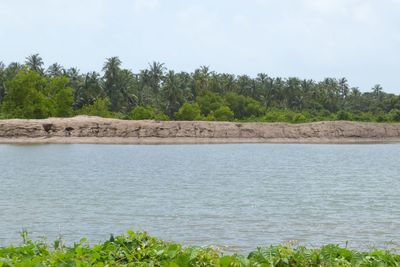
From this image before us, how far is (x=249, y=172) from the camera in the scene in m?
37.5

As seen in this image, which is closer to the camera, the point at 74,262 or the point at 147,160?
the point at 74,262

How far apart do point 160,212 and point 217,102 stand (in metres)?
88.0

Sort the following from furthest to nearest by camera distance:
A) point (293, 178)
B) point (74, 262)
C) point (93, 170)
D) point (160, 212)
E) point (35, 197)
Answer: point (93, 170) < point (293, 178) < point (35, 197) < point (160, 212) < point (74, 262)

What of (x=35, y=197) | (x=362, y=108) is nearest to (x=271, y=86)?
(x=362, y=108)

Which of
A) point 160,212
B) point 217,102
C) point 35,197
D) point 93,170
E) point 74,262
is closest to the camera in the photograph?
point 74,262

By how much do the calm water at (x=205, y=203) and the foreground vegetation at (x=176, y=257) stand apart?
5689 mm

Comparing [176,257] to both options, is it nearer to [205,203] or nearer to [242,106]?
[205,203]

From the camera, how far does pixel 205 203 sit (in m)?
21.8

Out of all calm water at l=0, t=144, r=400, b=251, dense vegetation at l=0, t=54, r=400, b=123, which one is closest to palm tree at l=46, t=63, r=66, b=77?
dense vegetation at l=0, t=54, r=400, b=123

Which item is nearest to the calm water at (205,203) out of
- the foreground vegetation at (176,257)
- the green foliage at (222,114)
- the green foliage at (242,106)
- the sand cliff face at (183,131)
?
the foreground vegetation at (176,257)

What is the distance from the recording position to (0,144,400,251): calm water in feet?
50.4

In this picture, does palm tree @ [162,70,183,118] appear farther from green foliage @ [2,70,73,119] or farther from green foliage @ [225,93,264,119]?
green foliage @ [2,70,73,119]

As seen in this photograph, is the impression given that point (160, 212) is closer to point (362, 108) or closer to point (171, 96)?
point (171, 96)

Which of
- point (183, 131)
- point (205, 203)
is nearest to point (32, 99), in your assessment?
point (183, 131)
